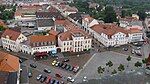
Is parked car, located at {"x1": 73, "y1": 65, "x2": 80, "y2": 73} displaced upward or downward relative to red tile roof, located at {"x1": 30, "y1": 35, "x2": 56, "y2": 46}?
downward

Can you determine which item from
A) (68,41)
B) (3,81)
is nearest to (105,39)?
(68,41)

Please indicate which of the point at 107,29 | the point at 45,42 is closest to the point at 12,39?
the point at 45,42

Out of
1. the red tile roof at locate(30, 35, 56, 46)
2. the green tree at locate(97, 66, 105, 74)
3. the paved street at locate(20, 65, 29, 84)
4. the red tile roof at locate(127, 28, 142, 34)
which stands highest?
the red tile roof at locate(30, 35, 56, 46)

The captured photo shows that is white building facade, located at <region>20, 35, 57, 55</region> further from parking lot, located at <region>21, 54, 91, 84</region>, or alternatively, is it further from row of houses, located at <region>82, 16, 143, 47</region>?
row of houses, located at <region>82, 16, 143, 47</region>

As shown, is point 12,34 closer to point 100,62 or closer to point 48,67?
point 48,67

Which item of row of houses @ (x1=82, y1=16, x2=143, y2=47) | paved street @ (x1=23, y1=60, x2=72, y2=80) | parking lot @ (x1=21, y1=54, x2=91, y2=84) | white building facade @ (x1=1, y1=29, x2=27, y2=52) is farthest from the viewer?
row of houses @ (x1=82, y1=16, x2=143, y2=47)

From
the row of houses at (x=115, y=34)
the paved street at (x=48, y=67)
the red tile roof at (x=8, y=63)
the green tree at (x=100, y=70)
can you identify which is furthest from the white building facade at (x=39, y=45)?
the green tree at (x=100, y=70)

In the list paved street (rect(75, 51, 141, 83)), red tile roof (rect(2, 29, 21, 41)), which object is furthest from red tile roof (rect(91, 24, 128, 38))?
red tile roof (rect(2, 29, 21, 41))

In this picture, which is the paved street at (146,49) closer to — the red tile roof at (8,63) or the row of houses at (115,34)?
the row of houses at (115,34)
